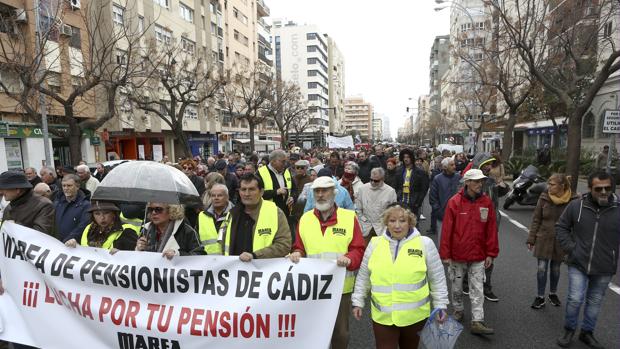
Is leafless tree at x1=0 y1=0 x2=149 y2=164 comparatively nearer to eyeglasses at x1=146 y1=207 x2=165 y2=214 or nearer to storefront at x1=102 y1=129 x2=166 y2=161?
storefront at x1=102 y1=129 x2=166 y2=161

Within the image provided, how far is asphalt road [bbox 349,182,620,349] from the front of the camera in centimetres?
414

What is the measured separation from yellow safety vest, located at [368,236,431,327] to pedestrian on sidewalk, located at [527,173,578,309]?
255 centimetres

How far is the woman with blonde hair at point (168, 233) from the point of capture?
130 inches

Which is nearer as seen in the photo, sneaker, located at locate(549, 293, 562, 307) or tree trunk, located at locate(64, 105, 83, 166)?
sneaker, located at locate(549, 293, 562, 307)

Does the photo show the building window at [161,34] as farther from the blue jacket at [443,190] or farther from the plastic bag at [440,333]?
the plastic bag at [440,333]

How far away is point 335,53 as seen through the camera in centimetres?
12731

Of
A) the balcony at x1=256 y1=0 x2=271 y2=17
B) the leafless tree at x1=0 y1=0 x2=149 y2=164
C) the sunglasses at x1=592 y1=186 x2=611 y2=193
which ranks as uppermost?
the balcony at x1=256 y1=0 x2=271 y2=17

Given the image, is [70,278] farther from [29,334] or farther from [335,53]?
[335,53]

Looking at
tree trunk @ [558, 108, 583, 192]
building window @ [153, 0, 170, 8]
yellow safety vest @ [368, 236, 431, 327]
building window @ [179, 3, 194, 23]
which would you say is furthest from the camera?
building window @ [179, 3, 194, 23]

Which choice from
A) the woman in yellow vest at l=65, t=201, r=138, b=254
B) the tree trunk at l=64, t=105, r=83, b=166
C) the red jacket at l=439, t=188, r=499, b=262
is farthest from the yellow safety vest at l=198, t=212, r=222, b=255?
the tree trunk at l=64, t=105, r=83, b=166

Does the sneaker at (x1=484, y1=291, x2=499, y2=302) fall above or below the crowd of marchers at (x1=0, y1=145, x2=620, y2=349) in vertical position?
below

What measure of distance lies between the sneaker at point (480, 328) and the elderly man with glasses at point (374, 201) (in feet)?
6.27

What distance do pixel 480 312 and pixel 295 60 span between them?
4002 inches

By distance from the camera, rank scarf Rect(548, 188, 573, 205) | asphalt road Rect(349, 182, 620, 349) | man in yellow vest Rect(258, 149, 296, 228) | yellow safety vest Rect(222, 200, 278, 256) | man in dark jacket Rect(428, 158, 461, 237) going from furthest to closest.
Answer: man in yellow vest Rect(258, 149, 296, 228) → man in dark jacket Rect(428, 158, 461, 237) → scarf Rect(548, 188, 573, 205) → asphalt road Rect(349, 182, 620, 349) → yellow safety vest Rect(222, 200, 278, 256)
